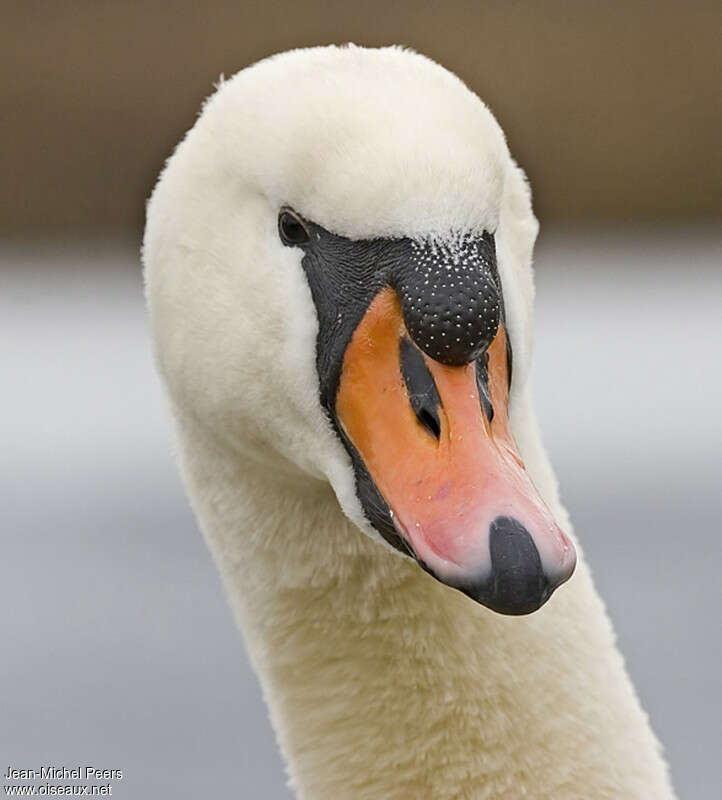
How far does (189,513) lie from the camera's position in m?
9.07

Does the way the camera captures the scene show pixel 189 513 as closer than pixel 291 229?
No

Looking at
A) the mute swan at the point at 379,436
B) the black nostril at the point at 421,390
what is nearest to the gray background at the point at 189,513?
the mute swan at the point at 379,436

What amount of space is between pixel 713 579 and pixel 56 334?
5.04m

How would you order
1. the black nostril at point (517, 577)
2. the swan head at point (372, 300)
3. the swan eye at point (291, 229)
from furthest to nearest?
1. the swan eye at point (291, 229)
2. the swan head at point (372, 300)
3. the black nostril at point (517, 577)

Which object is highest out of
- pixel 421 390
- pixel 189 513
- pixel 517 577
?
pixel 421 390

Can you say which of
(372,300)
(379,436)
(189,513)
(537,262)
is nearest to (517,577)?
(379,436)

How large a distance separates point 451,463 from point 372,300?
0.79ft

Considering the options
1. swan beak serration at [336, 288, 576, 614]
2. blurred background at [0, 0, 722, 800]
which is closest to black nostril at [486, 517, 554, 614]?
swan beak serration at [336, 288, 576, 614]

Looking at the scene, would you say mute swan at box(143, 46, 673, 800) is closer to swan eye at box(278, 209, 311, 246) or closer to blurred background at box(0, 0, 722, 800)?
swan eye at box(278, 209, 311, 246)

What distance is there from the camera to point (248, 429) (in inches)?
93.1

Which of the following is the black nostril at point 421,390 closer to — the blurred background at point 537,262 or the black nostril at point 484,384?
the black nostril at point 484,384

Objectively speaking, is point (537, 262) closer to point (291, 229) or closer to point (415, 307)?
point (291, 229)

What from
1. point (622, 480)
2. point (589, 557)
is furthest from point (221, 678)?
point (622, 480)

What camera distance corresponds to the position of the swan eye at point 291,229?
89.4 inches
